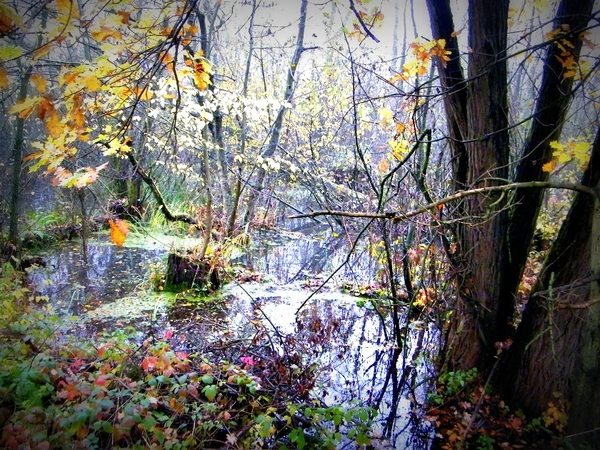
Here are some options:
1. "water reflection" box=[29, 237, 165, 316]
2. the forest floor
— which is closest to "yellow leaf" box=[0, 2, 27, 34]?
the forest floor

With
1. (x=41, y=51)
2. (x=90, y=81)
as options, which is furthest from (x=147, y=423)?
(x=41, y=51)

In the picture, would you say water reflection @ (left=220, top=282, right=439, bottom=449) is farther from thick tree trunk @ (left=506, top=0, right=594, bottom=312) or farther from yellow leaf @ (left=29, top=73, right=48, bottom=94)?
yellow leaf @ (left=29, top=73, right=48, bottom=94)

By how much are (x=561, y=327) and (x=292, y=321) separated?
114 inches

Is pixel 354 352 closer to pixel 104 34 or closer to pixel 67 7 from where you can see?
pixel 104 34

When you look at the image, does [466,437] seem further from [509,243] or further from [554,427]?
[509,243]

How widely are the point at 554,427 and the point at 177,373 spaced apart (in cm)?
270

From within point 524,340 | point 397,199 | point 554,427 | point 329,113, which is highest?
point 329,113

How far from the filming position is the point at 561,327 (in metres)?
2.55

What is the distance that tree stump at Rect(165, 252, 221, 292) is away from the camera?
5477mm

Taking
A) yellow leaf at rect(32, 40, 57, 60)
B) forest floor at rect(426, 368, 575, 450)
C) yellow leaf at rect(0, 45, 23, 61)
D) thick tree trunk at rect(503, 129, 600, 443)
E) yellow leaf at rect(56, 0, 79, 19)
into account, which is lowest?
forest floor at rect(426, 368, 575, 450)

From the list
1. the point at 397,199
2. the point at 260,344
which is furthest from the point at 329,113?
the point at 260,344

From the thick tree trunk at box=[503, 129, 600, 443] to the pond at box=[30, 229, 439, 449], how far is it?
34.8 inches

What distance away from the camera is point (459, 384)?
3184 mm

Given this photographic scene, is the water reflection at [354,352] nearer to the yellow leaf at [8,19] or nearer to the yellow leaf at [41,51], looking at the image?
the yellow leaf at [41,51]
